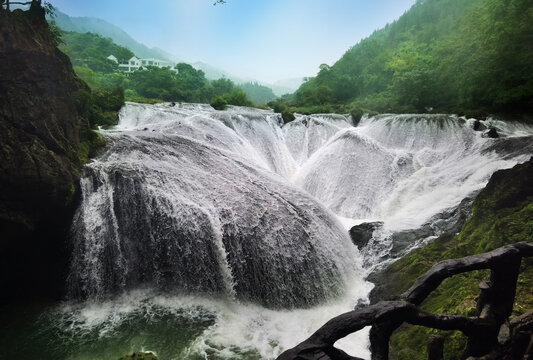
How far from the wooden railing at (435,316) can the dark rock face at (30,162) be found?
24.0ft

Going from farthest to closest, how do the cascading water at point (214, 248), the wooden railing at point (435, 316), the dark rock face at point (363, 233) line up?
the dark rock face at point (363, 233) < the cascading water at point (214, 248) < the wooden railing at point (435, 316)

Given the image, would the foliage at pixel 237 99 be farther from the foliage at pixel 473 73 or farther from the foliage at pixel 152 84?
the foliage at pixel 473 73

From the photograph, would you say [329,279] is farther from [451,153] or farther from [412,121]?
[412,121]

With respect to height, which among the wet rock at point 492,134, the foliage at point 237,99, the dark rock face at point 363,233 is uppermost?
the foliage at point 237,99

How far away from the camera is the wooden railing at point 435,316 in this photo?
5.00 ft

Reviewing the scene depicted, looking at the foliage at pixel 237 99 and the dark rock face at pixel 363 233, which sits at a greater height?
the foliage at pixel 237 99

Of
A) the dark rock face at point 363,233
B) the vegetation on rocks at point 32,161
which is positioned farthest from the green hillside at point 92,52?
the dark rock face at point 363,233

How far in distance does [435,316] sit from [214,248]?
5883 mm

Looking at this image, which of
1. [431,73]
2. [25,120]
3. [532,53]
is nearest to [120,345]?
[25,120]

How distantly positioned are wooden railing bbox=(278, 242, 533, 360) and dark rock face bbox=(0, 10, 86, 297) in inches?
288

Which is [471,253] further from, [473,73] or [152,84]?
[152,84]

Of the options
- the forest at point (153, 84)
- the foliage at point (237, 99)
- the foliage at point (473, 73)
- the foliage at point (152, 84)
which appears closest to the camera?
the foliage at point (473, 73)

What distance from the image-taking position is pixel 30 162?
6414 millimetres

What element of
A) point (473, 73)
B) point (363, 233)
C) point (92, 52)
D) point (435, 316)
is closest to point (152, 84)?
point (92, 52)
